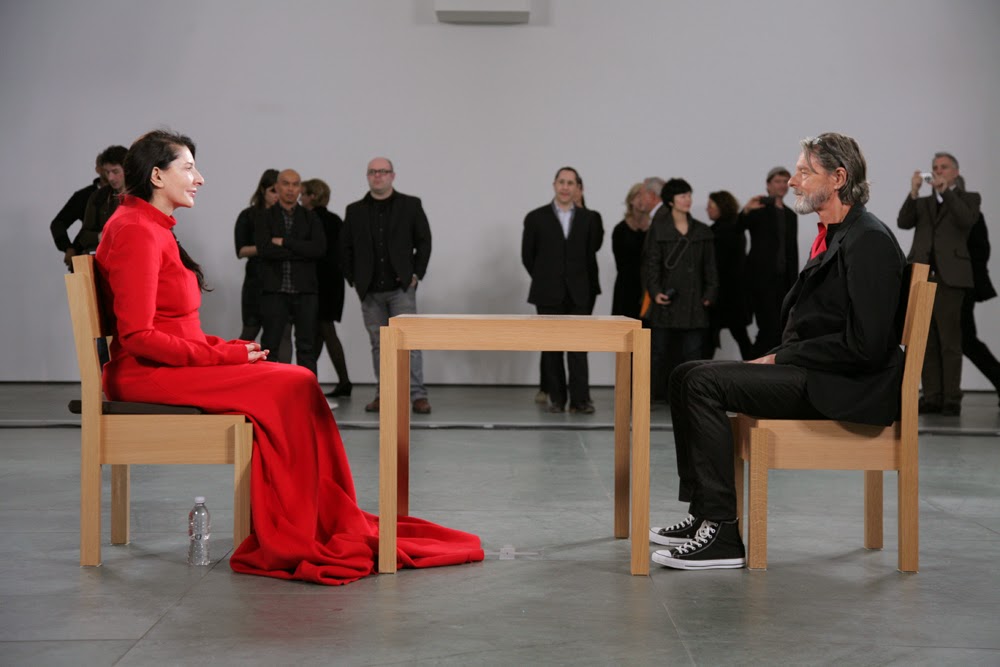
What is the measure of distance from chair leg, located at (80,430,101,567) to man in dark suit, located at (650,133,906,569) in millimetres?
1508

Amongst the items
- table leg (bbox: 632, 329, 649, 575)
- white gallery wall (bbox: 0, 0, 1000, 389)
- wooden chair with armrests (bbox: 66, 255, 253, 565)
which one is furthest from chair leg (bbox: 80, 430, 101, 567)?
white gallery wall (bbox: 0, 0, 1000, 389)

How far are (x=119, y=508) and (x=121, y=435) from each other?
0.38 meters

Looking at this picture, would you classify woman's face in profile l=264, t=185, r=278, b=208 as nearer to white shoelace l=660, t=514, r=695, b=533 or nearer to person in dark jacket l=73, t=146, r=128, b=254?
person in dark jacket l=73, t=146, r=128, b=254

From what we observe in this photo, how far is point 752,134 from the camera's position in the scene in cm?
853

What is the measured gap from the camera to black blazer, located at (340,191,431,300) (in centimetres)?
Answer: 662

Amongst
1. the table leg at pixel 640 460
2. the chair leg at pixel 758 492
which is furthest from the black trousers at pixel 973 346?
the table leg at pixel 640 460

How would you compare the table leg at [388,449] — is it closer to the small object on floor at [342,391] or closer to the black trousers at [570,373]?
the black trousers at [570,373]

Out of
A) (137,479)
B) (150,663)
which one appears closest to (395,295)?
(137,479)

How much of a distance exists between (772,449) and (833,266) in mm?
544

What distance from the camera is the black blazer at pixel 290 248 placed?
6.65m

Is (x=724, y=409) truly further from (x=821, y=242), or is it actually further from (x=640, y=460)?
(x=821, y=242)

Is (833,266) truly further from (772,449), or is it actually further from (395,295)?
(395,295)

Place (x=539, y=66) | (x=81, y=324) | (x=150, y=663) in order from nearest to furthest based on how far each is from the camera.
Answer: (x=150, y=663)
(x=81, y=324)
(x=539, y=66)

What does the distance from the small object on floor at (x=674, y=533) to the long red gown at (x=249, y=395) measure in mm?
561
